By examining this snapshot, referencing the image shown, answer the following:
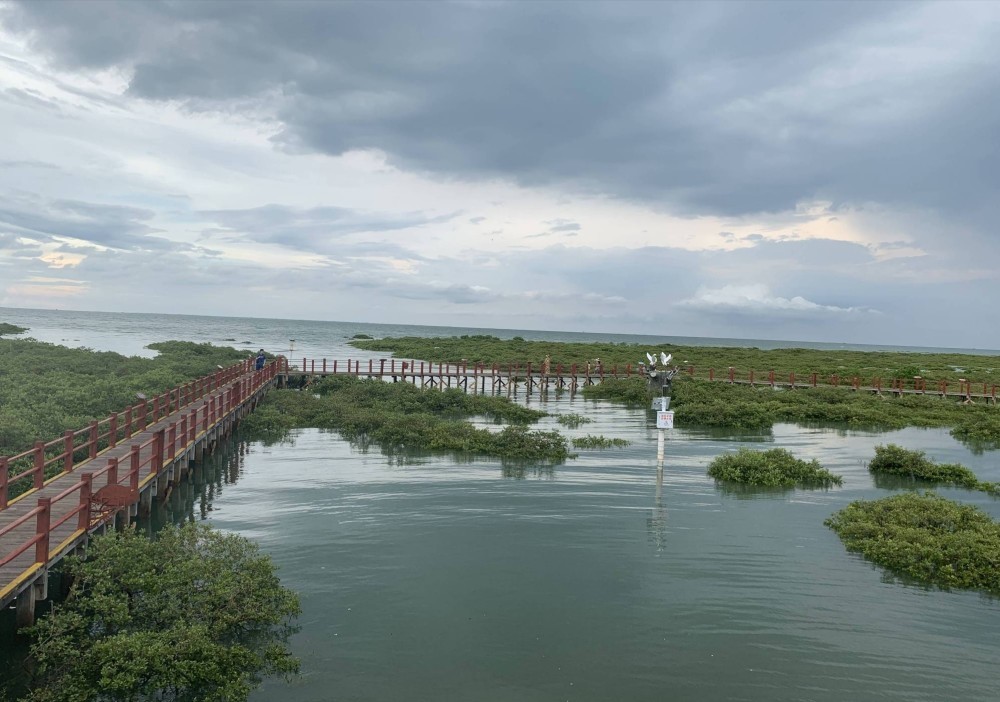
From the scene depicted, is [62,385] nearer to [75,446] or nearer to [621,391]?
[75,446]

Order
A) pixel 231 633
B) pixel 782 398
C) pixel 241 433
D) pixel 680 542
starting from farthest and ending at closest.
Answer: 1. pixel 782 398
2. pixel 241 433
3. pixel 680 542
4. pixel 231 633

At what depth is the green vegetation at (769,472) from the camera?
20.9 metres

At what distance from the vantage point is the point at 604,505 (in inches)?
713

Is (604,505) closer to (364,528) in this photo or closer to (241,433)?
(364,528)

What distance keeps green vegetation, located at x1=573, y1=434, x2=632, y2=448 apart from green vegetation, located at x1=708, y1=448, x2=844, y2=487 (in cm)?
522

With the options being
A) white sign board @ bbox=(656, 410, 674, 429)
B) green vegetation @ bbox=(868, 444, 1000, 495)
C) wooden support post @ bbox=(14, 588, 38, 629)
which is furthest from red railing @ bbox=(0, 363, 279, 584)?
green vegetation @ bbox=(868, 444, 1000, 495)

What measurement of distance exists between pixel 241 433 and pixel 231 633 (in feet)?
67.8

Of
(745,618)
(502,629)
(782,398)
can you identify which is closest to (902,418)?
(782,398)

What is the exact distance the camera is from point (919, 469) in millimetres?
22500

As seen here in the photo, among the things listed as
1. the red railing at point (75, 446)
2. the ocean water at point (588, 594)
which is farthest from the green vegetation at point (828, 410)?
the red railing at point (75, 446)

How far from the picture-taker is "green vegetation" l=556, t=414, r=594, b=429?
1303 inches

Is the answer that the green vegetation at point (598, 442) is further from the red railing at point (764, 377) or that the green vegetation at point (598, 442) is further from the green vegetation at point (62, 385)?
the red railing at point (764, 377)

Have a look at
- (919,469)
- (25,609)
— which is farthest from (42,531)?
(919,469)

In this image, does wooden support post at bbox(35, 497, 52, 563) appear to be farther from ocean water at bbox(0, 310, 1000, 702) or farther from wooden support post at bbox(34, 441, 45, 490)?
wooden support post at bbox(34, 441, 45, 490)
